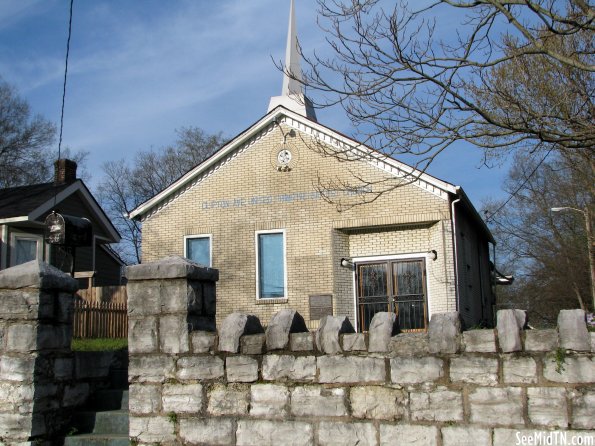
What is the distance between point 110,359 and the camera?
7973 mm

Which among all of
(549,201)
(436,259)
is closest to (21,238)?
(436,259)

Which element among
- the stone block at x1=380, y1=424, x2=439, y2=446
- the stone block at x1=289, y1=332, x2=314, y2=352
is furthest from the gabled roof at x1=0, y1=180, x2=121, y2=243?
the stone block at x1=380, y1=424, x2=439, y2=446

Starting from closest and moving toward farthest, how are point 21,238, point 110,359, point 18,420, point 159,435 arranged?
point 159,435 < point 18,420 < point 110,359 < point 21,238

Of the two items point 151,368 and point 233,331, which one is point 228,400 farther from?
point 151,368

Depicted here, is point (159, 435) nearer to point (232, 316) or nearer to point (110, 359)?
point (232, 316)

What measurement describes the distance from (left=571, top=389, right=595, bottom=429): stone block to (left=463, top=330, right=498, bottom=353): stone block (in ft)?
2.17

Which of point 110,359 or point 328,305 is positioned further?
point 328,305

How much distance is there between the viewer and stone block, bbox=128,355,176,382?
630 cm

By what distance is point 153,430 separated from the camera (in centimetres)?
623

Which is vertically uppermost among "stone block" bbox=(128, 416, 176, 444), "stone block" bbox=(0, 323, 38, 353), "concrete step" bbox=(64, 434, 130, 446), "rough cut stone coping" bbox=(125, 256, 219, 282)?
"rough cut stone coping" bbox=(125, 256, 219, 282)

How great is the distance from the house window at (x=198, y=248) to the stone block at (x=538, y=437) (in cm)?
Answer: 1497

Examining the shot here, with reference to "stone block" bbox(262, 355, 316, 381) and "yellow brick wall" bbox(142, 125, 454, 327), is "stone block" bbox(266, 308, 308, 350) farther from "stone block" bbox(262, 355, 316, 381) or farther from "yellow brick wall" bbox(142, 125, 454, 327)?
"yellow brick wall" bbox(142, 125, 454, 327)

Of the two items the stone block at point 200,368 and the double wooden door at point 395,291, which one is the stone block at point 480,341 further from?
the double wooden door at point 395,291

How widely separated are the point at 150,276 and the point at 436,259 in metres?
12.1
